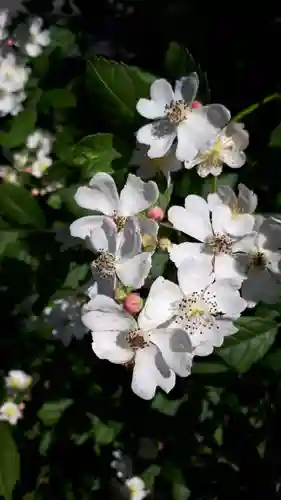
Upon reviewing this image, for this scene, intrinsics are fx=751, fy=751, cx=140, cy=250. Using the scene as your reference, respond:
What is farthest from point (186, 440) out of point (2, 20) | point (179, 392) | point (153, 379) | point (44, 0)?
point (44, 0)

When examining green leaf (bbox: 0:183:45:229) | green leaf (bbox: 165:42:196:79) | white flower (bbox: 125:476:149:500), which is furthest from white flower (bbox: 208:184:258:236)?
white flower (bbox: 125:476:149:500)

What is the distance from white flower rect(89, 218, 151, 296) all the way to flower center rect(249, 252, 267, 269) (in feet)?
0.53

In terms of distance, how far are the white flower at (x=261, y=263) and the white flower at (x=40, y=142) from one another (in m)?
1.02

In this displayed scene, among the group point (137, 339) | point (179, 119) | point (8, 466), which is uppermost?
point (179, 119)

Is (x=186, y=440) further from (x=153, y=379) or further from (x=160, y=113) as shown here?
(x=160, y=113)

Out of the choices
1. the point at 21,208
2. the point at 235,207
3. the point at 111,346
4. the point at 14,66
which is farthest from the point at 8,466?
the point at 14,66

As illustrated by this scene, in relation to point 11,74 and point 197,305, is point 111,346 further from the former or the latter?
point 11,74

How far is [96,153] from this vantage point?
41.1 inches

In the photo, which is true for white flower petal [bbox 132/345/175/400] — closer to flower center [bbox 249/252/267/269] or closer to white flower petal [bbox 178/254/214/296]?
white flower petal [bbox 178/254/214/296]

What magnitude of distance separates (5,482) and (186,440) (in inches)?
14.1

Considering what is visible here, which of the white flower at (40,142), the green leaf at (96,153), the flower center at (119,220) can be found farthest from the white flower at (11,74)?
the flower center at (119,220)

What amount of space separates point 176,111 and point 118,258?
0.83ft

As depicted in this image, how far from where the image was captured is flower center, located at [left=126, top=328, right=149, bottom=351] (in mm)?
897

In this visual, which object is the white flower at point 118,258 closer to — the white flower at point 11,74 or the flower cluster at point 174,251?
the flower cluster at point 174,251
